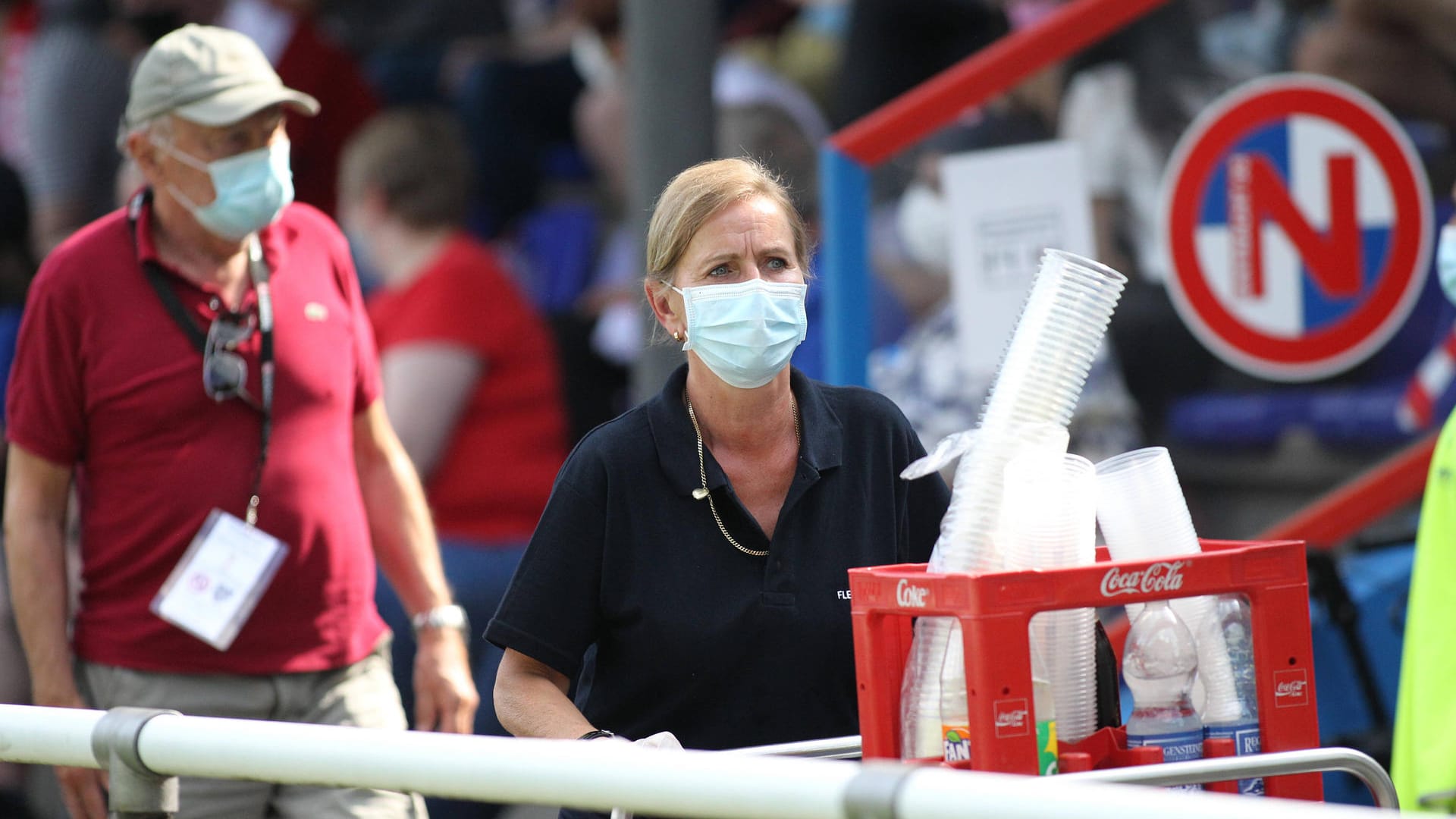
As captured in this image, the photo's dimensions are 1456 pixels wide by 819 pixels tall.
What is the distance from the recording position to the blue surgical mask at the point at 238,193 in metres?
3.36

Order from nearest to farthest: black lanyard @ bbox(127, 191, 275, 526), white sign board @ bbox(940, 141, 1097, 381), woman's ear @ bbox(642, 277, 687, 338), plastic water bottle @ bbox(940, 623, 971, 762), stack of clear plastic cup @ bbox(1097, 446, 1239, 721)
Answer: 1. plastic water bottle @ bbox(940, 623, 971, 762)
2. stack of clear plastic cup @ bbox(1097, 446, 1239, 721)
3. woman's ear @ bbox(642, 277, 687, 338)
4. black lanyard @ bbox(127, 191, 275, 526)
5. white sign board @ bbox(940, 141, 1097, 381)

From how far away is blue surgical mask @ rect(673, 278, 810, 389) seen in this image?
261 cm

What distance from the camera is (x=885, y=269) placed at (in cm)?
485

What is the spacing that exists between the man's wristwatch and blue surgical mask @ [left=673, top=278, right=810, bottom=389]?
1194mm

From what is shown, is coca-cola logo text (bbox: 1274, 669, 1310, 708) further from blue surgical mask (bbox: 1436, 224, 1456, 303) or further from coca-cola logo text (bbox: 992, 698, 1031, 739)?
blue surgical mask (bbox: 1436, 224, 1456, 303)

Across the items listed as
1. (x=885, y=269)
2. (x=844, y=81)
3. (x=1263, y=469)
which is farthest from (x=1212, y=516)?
(x=844, y=81)

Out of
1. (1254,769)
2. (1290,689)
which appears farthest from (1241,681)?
(1254,769)

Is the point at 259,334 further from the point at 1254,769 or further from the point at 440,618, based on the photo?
the point at 1254,769

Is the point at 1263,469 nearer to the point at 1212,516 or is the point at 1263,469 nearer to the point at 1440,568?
the point at 1212,516

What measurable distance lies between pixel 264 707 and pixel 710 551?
1.16 metres

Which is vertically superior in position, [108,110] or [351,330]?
[108,110]

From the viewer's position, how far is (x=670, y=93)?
4.59 m

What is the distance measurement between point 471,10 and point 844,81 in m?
3.07

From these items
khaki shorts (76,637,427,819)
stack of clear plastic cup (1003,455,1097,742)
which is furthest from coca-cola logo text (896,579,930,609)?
khaki shorts (76,637,427,819)
